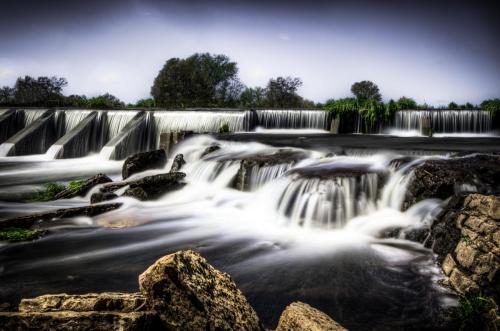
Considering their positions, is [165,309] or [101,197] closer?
[165,309]

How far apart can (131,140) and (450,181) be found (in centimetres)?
1694

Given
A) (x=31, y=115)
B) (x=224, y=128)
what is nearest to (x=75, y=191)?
(x=224, y=128)

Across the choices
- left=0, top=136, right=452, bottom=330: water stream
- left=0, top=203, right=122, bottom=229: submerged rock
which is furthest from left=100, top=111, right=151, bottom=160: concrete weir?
left=0, top=203, right=122, bottom=229: submerged rock

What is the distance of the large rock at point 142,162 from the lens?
12.6 m

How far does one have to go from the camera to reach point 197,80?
57.0 m

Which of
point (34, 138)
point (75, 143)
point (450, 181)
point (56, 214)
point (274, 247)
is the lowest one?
point (274, 247)

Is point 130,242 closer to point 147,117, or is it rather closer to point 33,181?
point 33,181

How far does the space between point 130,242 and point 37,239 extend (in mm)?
1675

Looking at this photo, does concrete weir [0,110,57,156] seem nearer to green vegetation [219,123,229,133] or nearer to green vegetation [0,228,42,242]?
green vegetation [219,123,229,133]

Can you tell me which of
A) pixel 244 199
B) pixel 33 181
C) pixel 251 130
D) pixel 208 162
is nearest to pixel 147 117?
pixel 251 130

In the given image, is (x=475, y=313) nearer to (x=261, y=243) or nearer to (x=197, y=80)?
(x=261, y=243)

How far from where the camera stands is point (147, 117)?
22094 mm

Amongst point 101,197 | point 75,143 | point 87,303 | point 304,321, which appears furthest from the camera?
point 75,143

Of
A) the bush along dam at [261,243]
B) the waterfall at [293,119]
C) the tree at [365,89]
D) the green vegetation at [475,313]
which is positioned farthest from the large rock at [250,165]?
the tree at [365,89]
